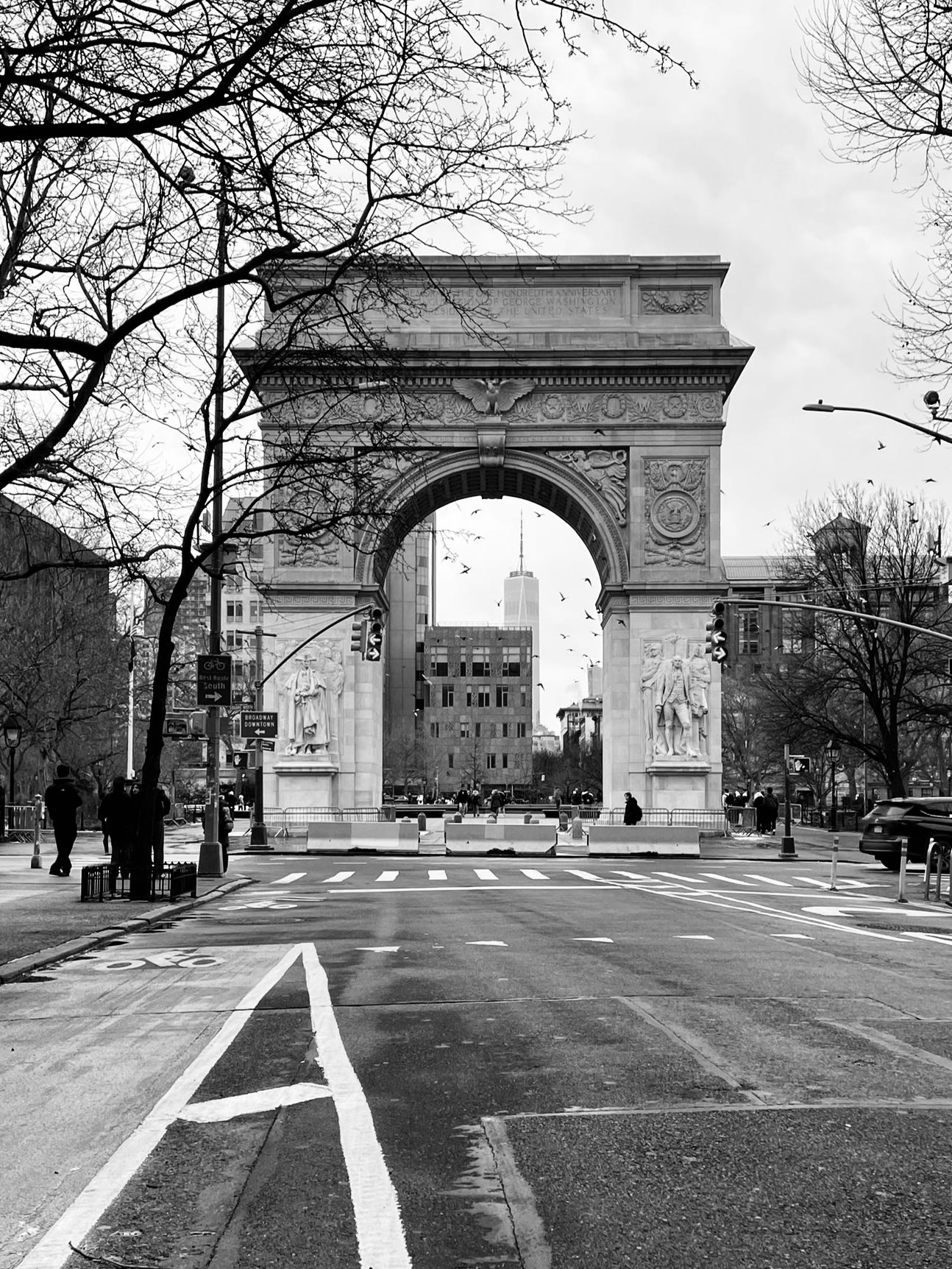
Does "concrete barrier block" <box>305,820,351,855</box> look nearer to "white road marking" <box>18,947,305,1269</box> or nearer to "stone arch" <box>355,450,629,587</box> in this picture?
"stone arch" <box>355,450,629,587</box>

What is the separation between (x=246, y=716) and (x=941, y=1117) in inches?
1493

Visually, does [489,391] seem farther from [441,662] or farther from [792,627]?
[441,662]

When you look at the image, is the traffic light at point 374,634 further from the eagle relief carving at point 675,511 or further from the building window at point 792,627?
the building window at point 792,627

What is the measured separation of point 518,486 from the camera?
5391 centimetres

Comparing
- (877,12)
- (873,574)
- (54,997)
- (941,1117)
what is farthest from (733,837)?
(941,1117)

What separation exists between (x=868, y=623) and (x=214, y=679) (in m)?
30.9

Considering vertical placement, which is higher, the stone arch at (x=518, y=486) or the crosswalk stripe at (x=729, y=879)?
the stone arch at (x=518, y=486)

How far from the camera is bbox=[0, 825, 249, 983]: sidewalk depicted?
1378 cm

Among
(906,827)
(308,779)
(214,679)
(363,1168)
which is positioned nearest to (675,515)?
(308,779)

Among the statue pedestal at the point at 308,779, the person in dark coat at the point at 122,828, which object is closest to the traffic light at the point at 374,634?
the statue pedestal at the point at 308,779

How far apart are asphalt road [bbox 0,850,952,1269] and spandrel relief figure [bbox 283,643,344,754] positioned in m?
35.9

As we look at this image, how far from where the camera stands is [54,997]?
35.8 ft

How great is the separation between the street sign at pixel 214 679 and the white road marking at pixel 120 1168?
58.3 ft

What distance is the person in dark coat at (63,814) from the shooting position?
27.3 meters
